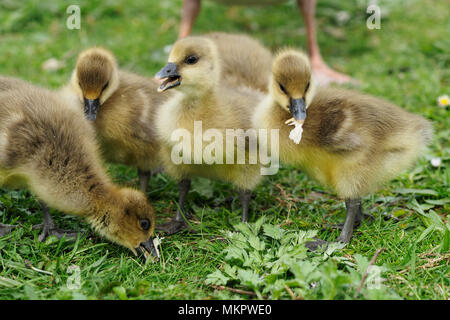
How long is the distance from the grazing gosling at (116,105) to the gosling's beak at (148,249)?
59 cm

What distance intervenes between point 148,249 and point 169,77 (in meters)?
0.77

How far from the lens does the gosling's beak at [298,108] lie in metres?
2.17

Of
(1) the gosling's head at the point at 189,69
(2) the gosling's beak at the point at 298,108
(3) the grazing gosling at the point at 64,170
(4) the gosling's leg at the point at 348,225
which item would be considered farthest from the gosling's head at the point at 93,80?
(4) the gosling's leg at the point at 348,225

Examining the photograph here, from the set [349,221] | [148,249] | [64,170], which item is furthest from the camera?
[349,221]

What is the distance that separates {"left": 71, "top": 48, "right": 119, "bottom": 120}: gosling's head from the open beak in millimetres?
345

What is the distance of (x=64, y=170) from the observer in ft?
7.16

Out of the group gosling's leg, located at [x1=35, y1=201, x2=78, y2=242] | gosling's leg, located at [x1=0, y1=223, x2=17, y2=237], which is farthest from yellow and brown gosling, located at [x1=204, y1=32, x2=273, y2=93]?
gosling's leg, located at [x1=0, y1=223, x2=17, y2=237]

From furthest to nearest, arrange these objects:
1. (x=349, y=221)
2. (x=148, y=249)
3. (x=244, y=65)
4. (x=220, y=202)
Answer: (x=244, y=65) → (x=220, y=202) → (x=349, y=221) → (x=148, y=249)

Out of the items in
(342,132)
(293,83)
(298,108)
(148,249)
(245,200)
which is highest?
(293,83)

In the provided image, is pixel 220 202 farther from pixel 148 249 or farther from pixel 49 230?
pixel 49 230

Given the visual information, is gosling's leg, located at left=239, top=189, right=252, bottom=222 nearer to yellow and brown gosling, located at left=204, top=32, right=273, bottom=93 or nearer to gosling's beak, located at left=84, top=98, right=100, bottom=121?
yellow and brown gosling, located at left=204, top=32, right=273, bottom=93

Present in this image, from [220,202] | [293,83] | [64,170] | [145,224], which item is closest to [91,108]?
[64,170]

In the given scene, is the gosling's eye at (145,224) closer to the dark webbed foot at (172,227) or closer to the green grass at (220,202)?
the green grass at (220,202)

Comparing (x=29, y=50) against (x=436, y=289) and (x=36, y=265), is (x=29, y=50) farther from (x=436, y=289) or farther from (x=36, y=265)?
(x=436, y=289)
